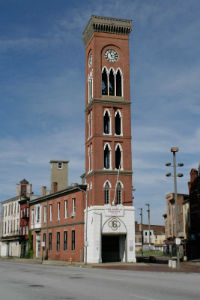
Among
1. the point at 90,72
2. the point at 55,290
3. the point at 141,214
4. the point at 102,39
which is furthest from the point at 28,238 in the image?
the point at 55,290

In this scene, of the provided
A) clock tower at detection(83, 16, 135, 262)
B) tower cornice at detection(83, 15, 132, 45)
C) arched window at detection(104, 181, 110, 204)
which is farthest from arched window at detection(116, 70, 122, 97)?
arched window at detection(104, 181, 110, 204)

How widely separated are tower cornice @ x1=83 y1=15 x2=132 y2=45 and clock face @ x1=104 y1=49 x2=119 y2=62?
260 centimetres

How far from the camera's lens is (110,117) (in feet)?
168

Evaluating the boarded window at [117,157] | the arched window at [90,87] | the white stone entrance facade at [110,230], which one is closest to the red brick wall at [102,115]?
the boarded window at [117,157]

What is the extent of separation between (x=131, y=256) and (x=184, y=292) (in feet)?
110

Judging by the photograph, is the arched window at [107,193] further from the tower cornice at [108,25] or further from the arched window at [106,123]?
the tower cornice at [108,25]

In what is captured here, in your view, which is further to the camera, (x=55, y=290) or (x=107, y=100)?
(x=107, y=100)

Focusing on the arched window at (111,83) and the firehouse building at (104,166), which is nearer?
the firehouse building at (104,166)

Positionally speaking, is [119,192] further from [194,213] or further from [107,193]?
[194,213]

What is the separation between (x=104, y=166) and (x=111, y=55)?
14487 mm

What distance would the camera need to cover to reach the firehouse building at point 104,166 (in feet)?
157

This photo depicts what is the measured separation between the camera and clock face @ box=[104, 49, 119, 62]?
53438mm

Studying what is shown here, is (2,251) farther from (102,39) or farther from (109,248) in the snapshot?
(102,39)

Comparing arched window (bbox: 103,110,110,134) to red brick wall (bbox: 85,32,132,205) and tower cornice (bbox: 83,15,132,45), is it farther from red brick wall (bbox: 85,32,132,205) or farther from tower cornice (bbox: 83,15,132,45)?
tower cornice (bbox: 83,15,132,45)
